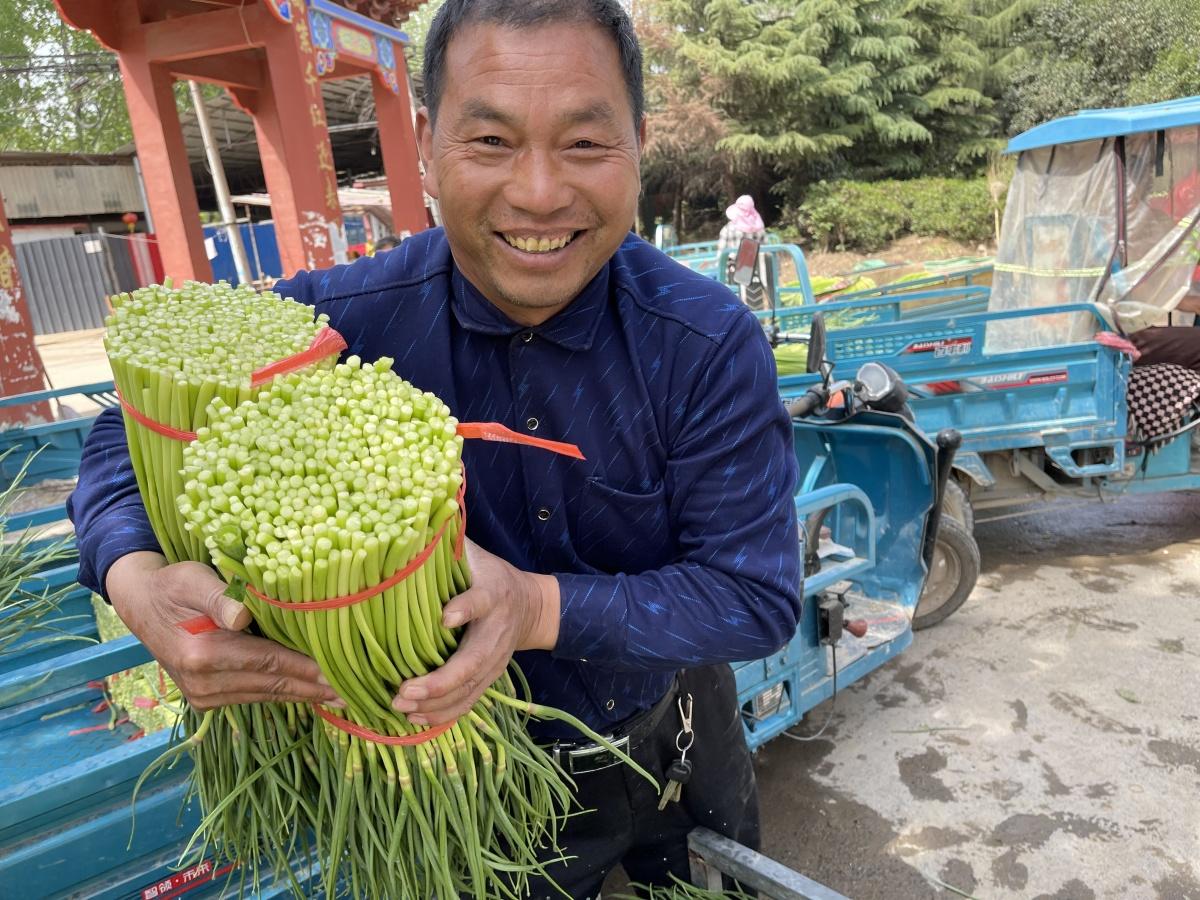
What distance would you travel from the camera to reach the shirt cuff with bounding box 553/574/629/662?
3.59 feet

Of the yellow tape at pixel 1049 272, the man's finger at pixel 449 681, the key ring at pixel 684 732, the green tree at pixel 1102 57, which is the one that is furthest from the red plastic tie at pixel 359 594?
the green tree at pixel 1102 57

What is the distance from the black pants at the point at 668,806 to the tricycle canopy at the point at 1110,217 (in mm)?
4160

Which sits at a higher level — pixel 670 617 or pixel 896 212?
pixel 896 212

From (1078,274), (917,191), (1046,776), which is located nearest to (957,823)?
(1046,776)

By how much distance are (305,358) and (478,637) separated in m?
0.39

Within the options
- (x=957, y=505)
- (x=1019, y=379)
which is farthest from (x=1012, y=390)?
(x=957, y=505)

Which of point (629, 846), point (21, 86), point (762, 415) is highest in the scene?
point (21, 86)

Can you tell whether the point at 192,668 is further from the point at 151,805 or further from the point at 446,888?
the point at 151,805

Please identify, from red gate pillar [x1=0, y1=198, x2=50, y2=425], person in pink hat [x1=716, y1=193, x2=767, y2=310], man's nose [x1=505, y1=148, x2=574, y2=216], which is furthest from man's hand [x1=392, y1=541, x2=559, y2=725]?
red gate pillar [x1=0, y1=198, x2=50, y2=425]

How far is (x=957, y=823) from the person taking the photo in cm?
289

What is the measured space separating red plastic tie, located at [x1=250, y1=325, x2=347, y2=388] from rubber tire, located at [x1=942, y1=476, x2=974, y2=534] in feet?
12.4

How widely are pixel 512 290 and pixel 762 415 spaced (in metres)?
0.40

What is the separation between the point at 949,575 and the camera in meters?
4.12

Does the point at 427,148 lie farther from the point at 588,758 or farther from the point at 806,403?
the point at 806,403
